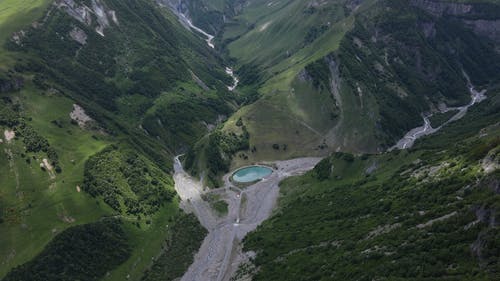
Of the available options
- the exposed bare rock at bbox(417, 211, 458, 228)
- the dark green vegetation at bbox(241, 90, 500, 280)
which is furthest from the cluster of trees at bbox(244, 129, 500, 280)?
the exposed bare rock at bbox(417, 211, 458, 228)

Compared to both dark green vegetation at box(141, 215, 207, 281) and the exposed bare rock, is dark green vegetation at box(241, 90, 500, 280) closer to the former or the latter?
the exposed bare rock

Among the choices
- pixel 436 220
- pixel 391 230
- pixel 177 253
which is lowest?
pixel 436 220

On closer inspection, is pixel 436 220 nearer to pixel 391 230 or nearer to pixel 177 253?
pixel 391 230

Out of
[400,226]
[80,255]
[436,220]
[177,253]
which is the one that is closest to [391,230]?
[400,226]

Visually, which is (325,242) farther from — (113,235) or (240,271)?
(113,235)

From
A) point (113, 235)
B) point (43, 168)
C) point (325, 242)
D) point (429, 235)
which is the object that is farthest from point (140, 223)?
point (429, 235)

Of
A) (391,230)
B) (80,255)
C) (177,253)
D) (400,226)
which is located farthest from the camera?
(177,253)

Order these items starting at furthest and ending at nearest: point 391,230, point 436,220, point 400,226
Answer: point 391,230 → point 400,226 → point 436,220

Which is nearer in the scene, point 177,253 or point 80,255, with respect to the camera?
point 80,255
